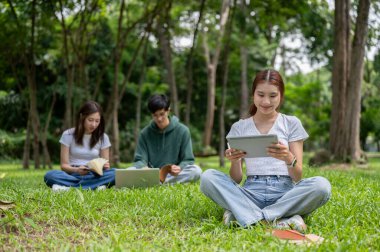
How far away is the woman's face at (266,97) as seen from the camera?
393 centimetres

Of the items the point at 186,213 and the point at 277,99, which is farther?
the point at 186,213

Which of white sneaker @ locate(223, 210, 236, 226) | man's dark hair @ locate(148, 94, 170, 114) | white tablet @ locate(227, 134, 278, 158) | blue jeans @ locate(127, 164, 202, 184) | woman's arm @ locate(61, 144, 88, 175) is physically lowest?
blue jeans @ locate(127, 164, 202, 184)

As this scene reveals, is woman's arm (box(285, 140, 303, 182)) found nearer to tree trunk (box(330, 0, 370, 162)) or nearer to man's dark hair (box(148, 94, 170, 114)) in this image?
man's dark hair (box(148, 94, 170, 114))

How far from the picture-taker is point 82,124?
22.0 feet

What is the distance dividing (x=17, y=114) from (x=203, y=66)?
28.2ft

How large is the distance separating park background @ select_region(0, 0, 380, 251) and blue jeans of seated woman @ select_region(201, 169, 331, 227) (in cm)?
17

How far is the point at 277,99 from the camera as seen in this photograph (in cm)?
397

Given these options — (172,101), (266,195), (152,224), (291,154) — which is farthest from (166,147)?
(172,101)

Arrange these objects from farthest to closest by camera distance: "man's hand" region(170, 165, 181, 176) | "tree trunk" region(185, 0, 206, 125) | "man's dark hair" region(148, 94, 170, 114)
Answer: "tree trunk" region(185, 0, 206, 125)
"man's dark hair" region(148, 94, 170, 114)
"man's hand" region(170, 165, 181, 176)

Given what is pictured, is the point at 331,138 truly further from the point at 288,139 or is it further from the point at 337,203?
the point at 288,139

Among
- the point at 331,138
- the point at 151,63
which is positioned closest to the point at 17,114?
A: the point at 151,63

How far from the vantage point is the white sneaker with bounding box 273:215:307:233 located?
368cm

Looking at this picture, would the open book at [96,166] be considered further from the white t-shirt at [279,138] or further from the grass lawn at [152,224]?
the white t-shirt at [279,138]

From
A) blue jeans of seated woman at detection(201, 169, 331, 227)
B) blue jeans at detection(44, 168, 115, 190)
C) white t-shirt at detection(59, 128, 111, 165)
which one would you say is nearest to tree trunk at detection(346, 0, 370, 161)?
white t-shirt at detection(59, 128, 111, 165)
